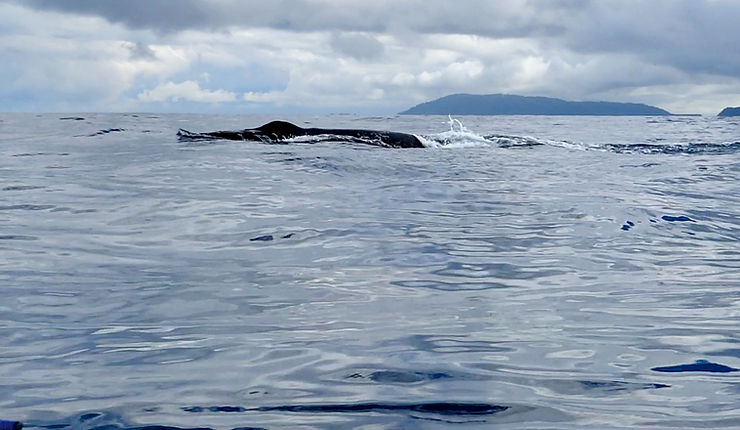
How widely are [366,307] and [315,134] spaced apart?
18.2 m

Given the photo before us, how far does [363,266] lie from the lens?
6.98m

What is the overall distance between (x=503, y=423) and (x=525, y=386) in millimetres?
562

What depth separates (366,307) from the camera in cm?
560

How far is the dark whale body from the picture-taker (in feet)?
73.7

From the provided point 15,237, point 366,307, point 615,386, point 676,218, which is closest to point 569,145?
point 676,218

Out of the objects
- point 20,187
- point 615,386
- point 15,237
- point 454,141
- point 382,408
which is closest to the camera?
point 382,408

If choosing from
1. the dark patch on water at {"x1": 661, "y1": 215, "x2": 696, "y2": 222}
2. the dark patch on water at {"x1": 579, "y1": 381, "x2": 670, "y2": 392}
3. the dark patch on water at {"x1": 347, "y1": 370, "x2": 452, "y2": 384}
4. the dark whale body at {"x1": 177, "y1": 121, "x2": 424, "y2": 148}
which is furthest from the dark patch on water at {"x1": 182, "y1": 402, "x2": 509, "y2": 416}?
the dark whale body at {"x1": 177, "y1": 121, "x2": 424, "y2": 148}

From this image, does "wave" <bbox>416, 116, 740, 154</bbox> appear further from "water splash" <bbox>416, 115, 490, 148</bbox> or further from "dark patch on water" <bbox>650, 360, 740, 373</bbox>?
"dark patch on water" <bbox>650, 360, 740, 373</bbox>

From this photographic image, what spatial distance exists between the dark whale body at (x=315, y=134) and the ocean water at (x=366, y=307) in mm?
9768

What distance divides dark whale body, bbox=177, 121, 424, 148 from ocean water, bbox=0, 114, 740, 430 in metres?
9.77

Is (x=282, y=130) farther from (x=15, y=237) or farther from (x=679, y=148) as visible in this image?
(x=15, y=237)

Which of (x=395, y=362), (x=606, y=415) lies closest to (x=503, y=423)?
(x=606, y=415)

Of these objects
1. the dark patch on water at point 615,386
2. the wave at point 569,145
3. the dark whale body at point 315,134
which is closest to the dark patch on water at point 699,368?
the dark patch on water at point 615,386

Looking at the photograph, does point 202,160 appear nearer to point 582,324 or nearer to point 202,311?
point 202,311
